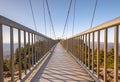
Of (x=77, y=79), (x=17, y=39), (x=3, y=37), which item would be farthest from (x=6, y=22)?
(x=77, y=79)

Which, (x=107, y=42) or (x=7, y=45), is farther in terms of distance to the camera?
(x=107, y=42)

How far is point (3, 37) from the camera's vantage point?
6.14 ft

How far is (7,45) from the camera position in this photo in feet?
6.73

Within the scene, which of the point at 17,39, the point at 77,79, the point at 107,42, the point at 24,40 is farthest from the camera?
the point at 77,79

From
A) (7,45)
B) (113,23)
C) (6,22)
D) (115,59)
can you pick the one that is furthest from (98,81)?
(6,22)

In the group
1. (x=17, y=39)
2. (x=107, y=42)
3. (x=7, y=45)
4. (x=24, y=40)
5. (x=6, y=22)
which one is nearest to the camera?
(x=6, y=22)

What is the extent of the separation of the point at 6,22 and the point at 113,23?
38.8 inches

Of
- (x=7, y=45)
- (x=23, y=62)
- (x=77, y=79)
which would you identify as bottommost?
(x=77, y=79)

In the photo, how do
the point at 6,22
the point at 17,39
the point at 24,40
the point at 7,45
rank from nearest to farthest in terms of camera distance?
1. the point at 6,22
2. the point at 7,45
3. the point at 17,39
4. the point at 24,40

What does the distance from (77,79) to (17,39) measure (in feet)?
4.05

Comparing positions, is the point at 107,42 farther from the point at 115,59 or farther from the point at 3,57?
the point at 3,57

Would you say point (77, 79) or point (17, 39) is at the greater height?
point (17, 39)

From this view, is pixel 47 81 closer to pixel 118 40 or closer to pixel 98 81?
pixel 98 81

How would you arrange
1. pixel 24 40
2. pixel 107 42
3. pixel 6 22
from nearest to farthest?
pixel 6 22 → pixel 107 42 → pixel 24 40
